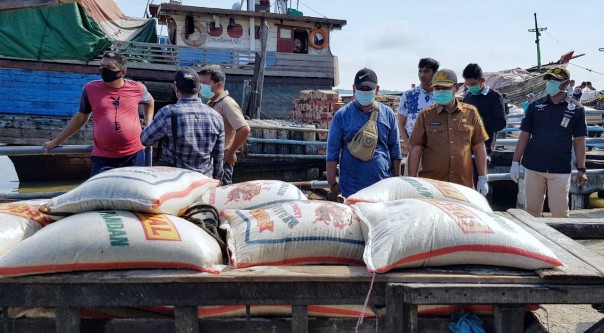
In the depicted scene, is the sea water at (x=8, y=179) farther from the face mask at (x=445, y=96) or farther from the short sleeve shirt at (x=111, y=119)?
the face mask at (x=445, y=96)

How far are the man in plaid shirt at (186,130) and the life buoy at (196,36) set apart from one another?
1667cm

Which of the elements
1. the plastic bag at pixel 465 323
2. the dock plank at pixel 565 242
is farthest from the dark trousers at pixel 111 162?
the plastic bag at pixel 465 323

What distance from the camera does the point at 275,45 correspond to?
69.3ft

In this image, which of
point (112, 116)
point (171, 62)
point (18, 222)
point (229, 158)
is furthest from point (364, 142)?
point (171, 62)

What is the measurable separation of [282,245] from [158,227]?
54cm

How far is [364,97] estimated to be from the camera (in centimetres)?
398

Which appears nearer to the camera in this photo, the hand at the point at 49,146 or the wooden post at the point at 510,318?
the wooden post at the point at 510,318

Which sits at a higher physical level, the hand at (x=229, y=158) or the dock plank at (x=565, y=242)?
the hand at (x=229, y=158)

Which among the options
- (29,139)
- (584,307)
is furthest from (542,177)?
(29,139)

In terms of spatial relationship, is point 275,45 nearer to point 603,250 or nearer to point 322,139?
point 322,139

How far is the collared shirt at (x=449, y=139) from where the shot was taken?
4168 millimetres

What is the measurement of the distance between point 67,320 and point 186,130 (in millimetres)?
1852

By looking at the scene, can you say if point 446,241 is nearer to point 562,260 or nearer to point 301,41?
point 562,260

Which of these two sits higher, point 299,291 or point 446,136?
point 446,136
